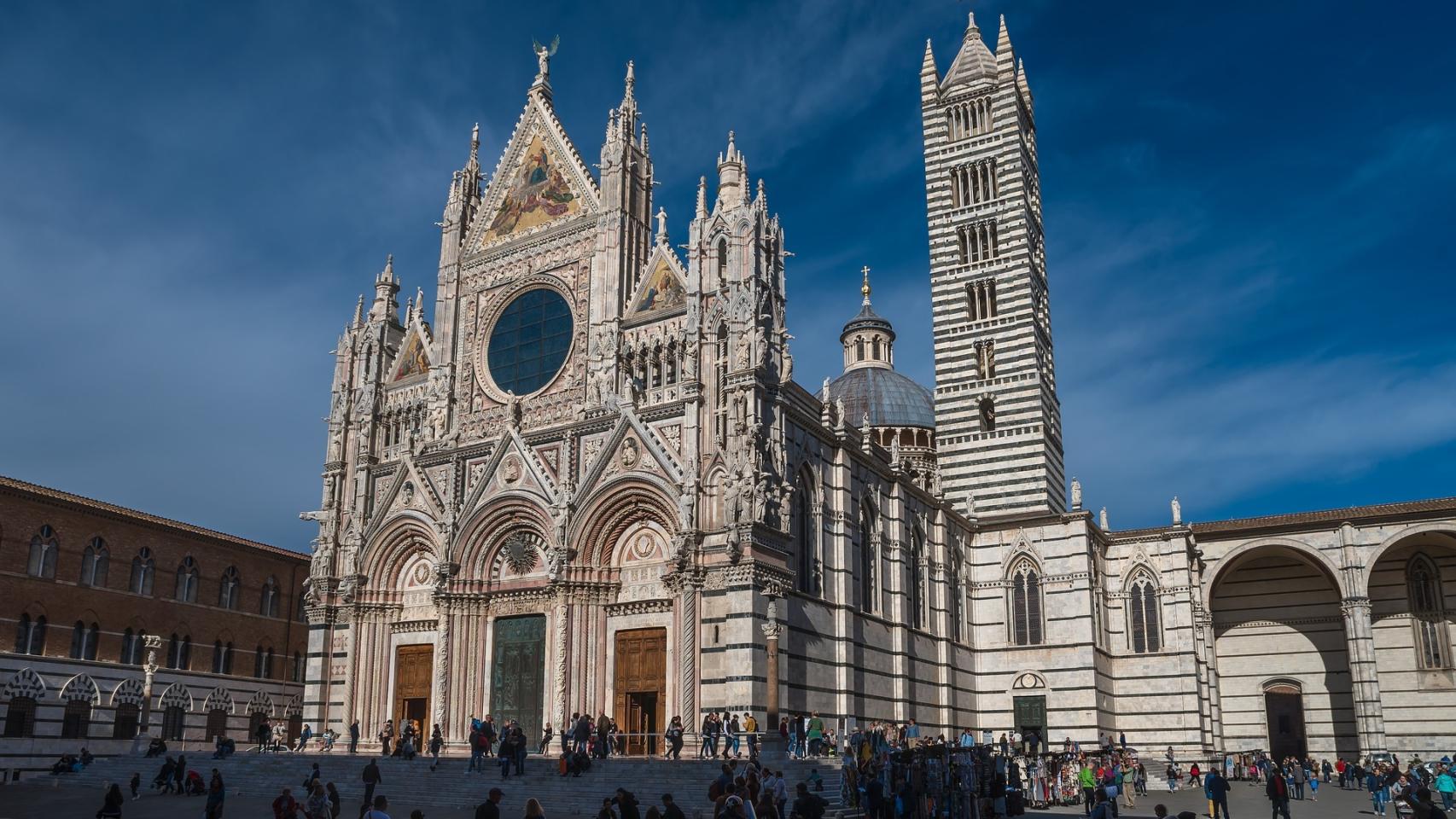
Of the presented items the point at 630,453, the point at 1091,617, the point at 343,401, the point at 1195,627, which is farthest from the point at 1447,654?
the point at 343,401

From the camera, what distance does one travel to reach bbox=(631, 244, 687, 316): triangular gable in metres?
32.8

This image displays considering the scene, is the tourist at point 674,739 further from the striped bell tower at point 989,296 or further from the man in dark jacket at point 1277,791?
the striped bell tower at point 989,296

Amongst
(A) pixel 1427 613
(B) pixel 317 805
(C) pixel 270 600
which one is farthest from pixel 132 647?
(A) pixel 1427 613

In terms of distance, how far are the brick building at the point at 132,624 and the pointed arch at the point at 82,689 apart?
34 millimetres

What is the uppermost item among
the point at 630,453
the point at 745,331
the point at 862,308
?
the point at 862,308

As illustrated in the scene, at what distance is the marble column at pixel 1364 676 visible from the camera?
135 ft

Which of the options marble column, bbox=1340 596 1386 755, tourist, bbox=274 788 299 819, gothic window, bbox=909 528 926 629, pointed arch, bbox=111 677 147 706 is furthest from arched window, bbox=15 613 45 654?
marble column, bbox=1340 596 1386 755

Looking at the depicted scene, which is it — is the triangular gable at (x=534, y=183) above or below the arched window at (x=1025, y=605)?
above

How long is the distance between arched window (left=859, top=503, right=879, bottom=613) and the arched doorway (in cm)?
1814

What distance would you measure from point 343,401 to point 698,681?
16.8 metres

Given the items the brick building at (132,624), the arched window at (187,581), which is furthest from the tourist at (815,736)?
the arched window at (187,581)

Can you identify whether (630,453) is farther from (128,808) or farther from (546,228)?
(128,808)

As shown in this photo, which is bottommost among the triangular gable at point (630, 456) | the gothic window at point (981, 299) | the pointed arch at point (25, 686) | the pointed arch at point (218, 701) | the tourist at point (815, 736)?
the tourist at point (815, 736)

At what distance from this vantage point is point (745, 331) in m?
30.3
